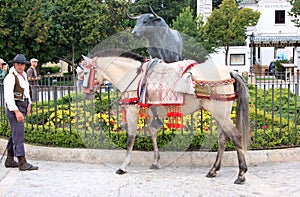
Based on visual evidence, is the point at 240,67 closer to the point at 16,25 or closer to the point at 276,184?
the point at 16,25

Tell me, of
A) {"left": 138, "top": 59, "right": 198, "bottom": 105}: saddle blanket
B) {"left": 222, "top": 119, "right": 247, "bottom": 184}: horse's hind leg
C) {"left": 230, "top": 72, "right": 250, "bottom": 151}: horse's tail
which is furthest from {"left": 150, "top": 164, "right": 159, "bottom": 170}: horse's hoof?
{"left": 230, "top": 72, "right": 250, "bottom": 151}: horse's tail

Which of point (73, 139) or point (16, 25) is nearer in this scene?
point (73, 139)

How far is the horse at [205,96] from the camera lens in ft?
21.2

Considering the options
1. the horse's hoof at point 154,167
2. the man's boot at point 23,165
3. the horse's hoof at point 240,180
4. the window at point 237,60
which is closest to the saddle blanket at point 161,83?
the horse's hoof at point 154,167

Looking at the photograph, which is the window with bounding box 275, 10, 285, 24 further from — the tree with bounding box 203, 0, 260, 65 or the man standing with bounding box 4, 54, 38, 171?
the man standing with bounding box 4, 54, 38, 171

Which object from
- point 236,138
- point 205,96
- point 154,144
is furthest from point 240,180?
point 154,144

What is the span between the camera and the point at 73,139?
25.8 feet

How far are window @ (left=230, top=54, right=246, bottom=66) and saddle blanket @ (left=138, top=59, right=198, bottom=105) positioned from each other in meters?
31.6

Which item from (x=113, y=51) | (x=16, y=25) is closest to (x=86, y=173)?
(x=113, y=51)

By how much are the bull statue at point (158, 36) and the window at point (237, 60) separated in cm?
3066

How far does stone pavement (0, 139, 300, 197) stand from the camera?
234 inches

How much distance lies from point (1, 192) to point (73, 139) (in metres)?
2.14

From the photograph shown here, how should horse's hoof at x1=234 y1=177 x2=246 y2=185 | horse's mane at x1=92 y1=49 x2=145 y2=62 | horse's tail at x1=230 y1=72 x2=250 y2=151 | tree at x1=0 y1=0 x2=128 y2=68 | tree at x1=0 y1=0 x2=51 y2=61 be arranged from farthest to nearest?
tree at x1=0 y1=0 x2=128 y2=68 < tree at x1=0 y1=0 x2=51 y2=61 < horse's mane at x1=92 y1=49 x2=145 y2=62 < horse's tail at x1=230 y1=72 x2=250 y2=151 < horse's hoof at x1=234 y1=177 x2=246 y2=185

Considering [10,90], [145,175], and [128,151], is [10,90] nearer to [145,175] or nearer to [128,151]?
[128,151]
